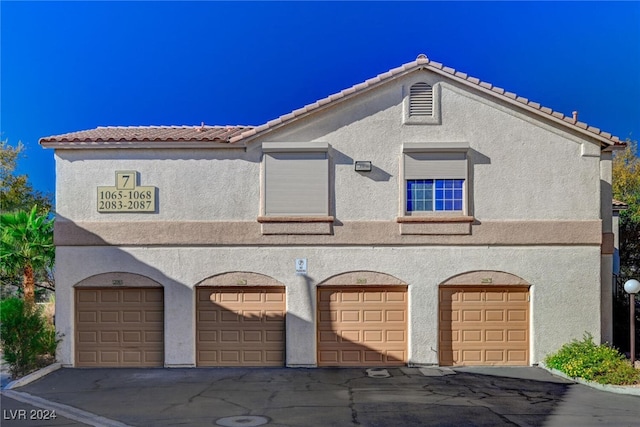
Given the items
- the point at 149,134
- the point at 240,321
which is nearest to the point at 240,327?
the point at 240,321

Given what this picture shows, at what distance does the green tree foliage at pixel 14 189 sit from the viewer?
27.3 metres

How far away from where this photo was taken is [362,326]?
1476cm

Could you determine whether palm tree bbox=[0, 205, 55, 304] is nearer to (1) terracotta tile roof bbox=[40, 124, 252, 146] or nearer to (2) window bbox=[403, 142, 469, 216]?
(1) terracotta tile roof bbox=[40, 124, 252, 146]

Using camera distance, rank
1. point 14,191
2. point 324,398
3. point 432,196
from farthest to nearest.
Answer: point 14,191, point 432,196, point 324,398

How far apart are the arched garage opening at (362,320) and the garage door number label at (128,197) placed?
16.5ft

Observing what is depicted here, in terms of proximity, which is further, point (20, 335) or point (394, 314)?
point (394, 314)

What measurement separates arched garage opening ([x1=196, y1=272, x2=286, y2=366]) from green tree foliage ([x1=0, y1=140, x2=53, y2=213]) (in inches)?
635

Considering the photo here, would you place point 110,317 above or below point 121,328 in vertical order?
above

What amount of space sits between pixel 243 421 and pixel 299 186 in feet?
22.0

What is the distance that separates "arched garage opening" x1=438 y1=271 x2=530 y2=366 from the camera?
48.2ft

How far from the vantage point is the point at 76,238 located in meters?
14.8

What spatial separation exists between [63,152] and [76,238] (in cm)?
229

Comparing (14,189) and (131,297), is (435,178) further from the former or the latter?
(14,189)

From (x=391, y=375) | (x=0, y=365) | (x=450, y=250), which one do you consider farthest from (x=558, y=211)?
(x=0, y=365)
